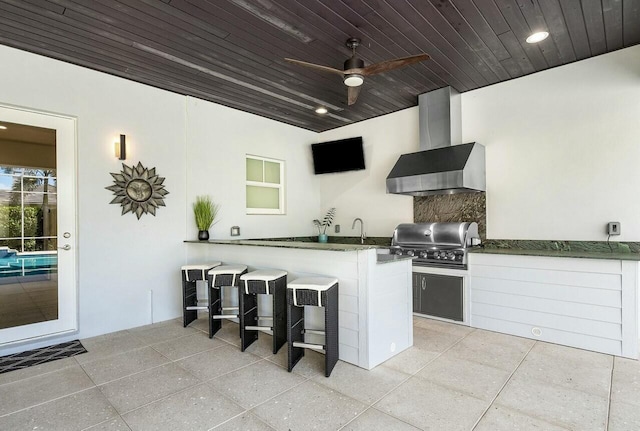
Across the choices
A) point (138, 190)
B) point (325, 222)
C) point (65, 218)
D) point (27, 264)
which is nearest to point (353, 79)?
point (138, 190)

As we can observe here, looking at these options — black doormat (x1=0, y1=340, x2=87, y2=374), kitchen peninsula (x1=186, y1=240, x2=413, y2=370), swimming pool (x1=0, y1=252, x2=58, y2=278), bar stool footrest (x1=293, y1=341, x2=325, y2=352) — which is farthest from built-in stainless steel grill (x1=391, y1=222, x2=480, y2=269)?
swimming pool (x1=0, y1=252, x2=58, y2=278)

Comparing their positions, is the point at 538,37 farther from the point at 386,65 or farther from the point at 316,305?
the point at 316,305

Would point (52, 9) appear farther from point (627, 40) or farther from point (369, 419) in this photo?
point (627, 40)

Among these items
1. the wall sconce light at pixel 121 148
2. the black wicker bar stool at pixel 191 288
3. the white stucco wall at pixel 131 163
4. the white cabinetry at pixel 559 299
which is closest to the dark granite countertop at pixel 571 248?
the white cabinetry at pixel 559 299

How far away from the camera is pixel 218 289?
12.4 feet

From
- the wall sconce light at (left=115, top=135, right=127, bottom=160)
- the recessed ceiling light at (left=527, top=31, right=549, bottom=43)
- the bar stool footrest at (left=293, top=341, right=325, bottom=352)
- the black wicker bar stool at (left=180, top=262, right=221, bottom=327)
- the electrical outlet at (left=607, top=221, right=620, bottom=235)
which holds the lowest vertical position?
the bar stool footrest at (left=293, top=341, right=325, bottom=352)

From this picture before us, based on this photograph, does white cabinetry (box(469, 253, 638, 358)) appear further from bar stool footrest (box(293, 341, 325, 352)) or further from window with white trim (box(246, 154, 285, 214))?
window with white trim (box(246, 154, 285, 214))

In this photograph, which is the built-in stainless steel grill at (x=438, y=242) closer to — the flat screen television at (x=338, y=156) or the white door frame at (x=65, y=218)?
the flat screen television at (x=338, y=156)

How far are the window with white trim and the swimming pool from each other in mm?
2443

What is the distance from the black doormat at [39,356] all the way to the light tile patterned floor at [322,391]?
0.15 meters

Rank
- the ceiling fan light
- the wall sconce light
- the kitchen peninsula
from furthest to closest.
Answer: the wall sconce light
the ceiling fan light
the kitchen peninsula

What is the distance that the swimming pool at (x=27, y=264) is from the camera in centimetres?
317

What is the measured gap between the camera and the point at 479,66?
3654mm

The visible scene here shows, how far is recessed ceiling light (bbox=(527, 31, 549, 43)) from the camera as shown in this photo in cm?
299
